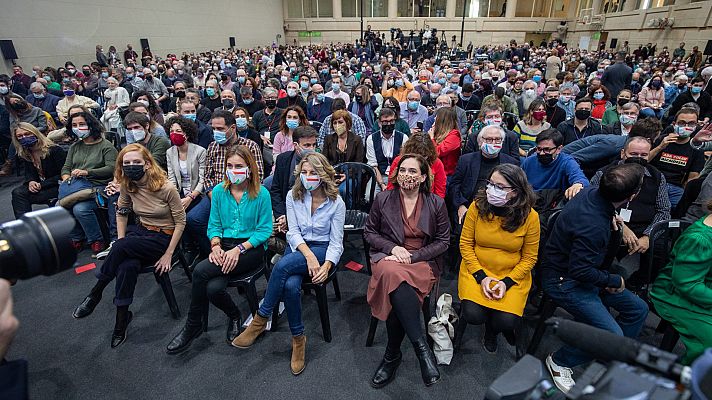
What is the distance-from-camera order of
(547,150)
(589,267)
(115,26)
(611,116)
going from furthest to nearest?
(115,26) → (611,116) → (547,150) → (589,267)

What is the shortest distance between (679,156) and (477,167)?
7.11ft

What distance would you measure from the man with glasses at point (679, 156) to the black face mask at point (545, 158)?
1420 mm

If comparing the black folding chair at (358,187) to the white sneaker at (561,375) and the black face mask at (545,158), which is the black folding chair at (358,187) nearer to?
the black face mask at (545,158)

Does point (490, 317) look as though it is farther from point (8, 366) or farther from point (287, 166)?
point (8, 366)

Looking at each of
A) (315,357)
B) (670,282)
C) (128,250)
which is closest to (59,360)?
(128,250)

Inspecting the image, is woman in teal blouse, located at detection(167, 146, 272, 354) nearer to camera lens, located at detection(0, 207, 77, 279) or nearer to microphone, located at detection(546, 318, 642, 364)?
camera lens, located at detection(0, 207, 77, 279)

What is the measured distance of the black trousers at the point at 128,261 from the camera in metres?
2.69

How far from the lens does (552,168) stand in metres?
3.20

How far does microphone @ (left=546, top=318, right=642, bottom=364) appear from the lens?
2.60 feet

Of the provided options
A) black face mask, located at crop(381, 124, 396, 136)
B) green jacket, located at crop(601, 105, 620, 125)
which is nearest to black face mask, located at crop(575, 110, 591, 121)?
green jacket, located at crop(601, 105, 620, 125)

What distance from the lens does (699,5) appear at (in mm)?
13898

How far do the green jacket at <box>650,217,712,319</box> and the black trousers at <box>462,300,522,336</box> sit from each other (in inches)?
36.1

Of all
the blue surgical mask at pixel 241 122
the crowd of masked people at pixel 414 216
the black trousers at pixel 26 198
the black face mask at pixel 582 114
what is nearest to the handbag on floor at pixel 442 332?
the crowd of masked people at pixel 414 216

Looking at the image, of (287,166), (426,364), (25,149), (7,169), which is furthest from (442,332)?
(7,169)
